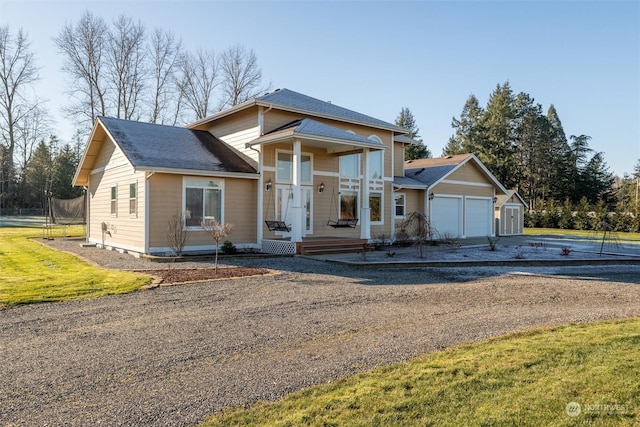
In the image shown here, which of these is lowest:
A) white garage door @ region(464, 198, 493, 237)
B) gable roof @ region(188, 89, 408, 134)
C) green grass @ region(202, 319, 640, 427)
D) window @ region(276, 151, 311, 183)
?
green grass @ region(202, 319, 640, 427)

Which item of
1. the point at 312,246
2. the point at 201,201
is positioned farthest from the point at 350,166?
the point at 201,201

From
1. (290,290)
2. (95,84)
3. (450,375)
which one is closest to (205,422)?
(450,375)

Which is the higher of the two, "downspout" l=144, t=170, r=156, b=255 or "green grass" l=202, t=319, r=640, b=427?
"downspout" l=144, t=170, r=156, b=255

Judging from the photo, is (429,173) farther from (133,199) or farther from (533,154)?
(533,154)

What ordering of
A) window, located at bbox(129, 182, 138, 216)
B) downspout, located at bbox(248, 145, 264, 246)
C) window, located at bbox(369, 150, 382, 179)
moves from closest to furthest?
window, located at bbox(129, 182, 138, 216) < downspout, located at bbox(248, 145, 264, 246) < window, located at bbox(369, 150, 382, 179)

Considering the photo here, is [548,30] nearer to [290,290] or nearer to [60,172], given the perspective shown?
[290,290]

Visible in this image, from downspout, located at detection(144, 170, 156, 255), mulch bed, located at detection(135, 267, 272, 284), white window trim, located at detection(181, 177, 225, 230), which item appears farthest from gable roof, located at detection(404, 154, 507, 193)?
downspout, located at detection(144, 170, 156, 255)

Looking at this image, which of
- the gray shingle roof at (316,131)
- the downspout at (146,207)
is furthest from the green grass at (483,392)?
the downspout at (146,207)

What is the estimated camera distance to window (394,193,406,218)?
2075cm

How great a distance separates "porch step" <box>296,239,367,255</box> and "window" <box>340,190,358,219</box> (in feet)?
7.84

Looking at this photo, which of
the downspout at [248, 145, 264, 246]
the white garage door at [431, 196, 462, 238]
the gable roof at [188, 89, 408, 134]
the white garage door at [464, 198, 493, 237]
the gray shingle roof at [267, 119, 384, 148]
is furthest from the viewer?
the white garage door at [464, 198, 493, 237]

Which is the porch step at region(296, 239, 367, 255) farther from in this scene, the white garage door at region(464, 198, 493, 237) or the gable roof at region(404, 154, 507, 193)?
the white garage door at region(464, 198, 493, 237)

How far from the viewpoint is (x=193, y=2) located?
47.9 feet

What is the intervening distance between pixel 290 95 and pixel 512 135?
132 ft
